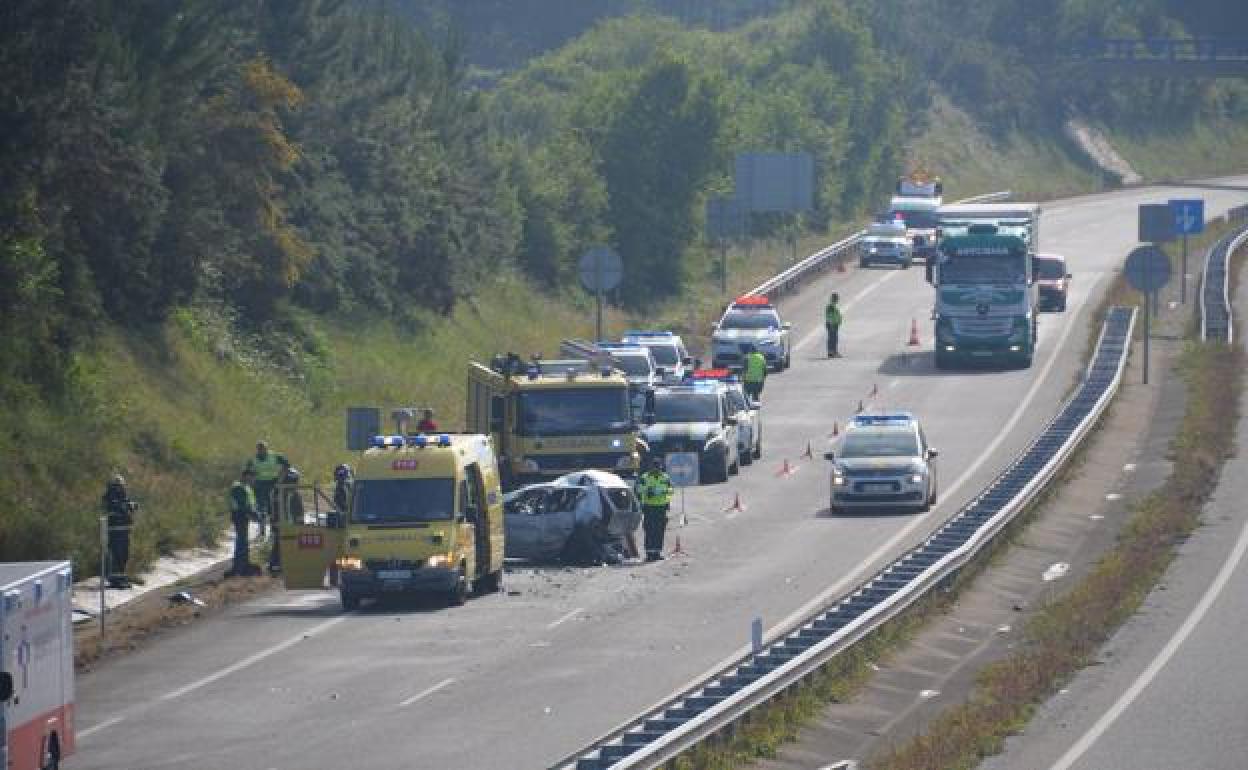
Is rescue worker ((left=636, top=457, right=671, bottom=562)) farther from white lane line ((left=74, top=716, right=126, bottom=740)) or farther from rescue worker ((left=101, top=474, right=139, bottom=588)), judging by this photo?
white lane line ((left=74, top=716, right=126, bottom=740))

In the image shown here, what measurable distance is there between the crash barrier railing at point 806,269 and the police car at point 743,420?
2503 centimetres

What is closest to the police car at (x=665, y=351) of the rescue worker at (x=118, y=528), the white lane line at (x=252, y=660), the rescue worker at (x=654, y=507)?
the rescue worker at (x=654, y=507)

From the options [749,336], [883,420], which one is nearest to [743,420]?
[883,420]

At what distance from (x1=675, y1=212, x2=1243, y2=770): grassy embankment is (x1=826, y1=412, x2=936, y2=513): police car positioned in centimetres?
209

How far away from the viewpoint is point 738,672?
1040 inches

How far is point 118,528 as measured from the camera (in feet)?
116

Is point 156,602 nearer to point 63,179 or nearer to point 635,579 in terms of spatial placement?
point 635,579

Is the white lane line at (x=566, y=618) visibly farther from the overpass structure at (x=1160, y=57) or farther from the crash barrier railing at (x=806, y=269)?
the overpass structure at (x=1160, y=57)

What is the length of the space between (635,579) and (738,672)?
10.8 meters

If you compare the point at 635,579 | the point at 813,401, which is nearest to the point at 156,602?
the point at 635,579

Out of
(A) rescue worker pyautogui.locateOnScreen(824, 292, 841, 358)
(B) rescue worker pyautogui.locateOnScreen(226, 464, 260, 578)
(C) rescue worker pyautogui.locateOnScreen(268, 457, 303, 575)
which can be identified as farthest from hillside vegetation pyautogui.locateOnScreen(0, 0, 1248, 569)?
(A) rescue worker pyautogui.locateOnScreen(824, 292, 841, 358)

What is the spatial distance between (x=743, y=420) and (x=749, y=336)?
14366 mm

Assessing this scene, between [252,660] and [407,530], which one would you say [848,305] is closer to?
[407,530]

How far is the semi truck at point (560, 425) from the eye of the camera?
4331 centimetres
